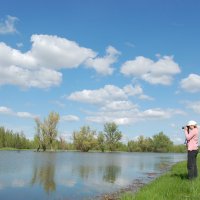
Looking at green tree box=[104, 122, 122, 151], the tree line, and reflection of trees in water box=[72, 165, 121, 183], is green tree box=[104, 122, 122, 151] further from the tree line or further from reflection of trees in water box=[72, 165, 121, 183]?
reflection of trees in water box=[72, 165, 121, 183]

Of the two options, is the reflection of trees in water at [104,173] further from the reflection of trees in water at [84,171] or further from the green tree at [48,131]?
the green tree at [48,131]

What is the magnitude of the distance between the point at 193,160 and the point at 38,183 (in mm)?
10175

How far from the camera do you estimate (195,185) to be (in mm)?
15211

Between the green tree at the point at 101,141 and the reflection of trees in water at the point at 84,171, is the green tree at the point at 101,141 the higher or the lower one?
the higher one

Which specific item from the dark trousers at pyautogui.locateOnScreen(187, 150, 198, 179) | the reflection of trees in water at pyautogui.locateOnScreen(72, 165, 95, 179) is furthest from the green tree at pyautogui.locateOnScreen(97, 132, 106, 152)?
the dark trousers at pyautogui.locateOnScreen(187, 150, 198, 179)

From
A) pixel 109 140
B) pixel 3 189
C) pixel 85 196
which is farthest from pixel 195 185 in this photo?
pixel 109 140

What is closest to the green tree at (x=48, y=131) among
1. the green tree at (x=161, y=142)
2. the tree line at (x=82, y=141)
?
the tree line at (x=82, y=141)

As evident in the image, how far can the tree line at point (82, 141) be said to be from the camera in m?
107

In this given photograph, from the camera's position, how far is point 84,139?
122 metres

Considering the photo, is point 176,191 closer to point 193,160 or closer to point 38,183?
point 193,160

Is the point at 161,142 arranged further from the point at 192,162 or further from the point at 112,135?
the point at 192,162

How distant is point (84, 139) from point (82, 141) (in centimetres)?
101

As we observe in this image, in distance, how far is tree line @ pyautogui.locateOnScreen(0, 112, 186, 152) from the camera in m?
107

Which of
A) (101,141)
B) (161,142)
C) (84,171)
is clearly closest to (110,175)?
(84,171)
